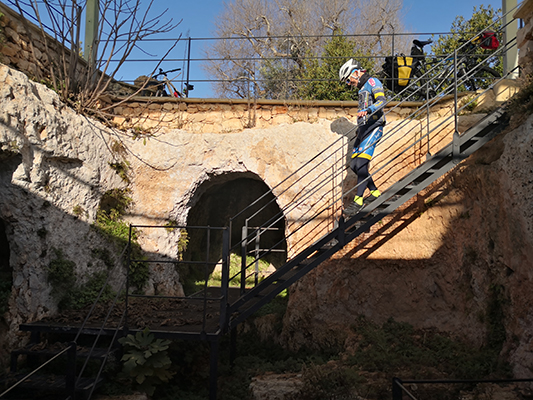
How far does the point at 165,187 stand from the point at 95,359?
13.2 ft

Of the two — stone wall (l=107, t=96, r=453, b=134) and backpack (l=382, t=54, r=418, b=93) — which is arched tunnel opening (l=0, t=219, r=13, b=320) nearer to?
stone wall (l=107, t=96, r=453, b=134)

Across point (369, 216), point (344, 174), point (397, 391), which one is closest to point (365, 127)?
point (369, 216)

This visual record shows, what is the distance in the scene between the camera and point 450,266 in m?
7.48

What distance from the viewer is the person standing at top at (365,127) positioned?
21.5ft

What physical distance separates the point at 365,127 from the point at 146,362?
15.3 ft

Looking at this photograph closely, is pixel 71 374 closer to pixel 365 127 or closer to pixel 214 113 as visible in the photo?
pixel 365 127

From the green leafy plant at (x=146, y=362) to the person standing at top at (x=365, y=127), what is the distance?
127 inches

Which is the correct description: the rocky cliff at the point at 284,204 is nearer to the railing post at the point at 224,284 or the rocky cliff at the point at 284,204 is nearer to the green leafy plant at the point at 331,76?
the railing post at the point at 224,284

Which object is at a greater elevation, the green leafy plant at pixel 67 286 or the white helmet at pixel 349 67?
the white helmet at pixel 349 67

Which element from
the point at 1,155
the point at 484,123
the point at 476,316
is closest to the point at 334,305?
the point at 476,316

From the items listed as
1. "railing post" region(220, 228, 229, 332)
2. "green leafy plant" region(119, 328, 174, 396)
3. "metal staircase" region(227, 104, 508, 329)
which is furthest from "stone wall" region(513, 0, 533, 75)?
"green leafy plant" region(119, 328, 174, 396)

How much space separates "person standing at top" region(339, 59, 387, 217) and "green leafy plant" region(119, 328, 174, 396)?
3.23 metres

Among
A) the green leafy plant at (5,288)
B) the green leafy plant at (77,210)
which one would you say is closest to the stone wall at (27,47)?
the green leafy plant at (77,210)

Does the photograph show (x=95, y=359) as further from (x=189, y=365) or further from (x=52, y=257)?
(x=52, y=257)
